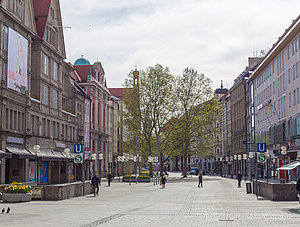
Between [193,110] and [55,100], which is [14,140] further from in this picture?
[193,110]

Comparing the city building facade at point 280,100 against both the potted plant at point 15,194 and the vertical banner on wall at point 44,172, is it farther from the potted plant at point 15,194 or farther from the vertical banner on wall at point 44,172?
the potted plant at point 15,194

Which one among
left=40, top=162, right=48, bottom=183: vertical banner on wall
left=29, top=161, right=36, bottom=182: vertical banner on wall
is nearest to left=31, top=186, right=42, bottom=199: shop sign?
left=29, top=161, right=36, bottom=182: vertical banner on wall

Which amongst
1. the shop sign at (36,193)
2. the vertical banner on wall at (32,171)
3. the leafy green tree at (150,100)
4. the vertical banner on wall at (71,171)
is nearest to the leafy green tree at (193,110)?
the leafy green tree at (150,100)

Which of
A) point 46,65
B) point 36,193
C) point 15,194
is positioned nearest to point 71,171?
point 46,65

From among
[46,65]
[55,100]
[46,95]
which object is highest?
[46,65]

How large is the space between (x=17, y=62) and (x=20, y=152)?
8422mm

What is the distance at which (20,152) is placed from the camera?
48.2m

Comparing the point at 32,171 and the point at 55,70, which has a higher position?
the point at 55,70

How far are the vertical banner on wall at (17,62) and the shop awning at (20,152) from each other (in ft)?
17.9

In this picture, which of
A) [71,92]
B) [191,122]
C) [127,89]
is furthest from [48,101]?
[191,122]

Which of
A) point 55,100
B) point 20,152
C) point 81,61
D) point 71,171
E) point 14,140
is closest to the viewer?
point 14,140

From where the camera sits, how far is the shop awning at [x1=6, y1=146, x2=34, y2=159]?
151 feet

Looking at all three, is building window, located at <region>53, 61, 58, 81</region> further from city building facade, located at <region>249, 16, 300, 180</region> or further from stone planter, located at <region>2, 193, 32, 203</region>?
stone planter, located at <region>2, 193, 32, 203</region>

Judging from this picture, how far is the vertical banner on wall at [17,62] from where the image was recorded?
46469 mm
